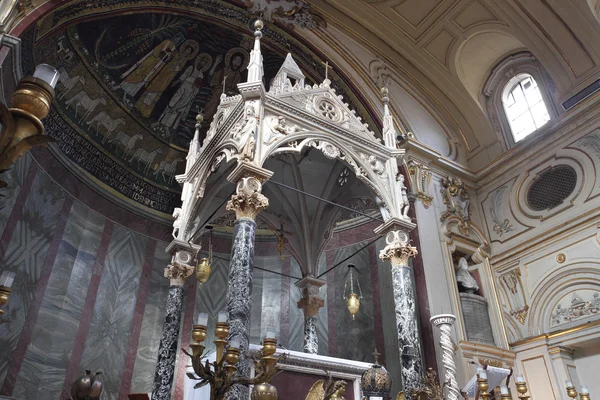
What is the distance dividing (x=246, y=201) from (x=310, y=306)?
150 inches

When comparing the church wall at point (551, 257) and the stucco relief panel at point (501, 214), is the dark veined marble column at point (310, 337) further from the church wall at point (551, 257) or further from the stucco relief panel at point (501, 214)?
the stucco relief panel at point (501, 214)

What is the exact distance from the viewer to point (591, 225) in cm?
862

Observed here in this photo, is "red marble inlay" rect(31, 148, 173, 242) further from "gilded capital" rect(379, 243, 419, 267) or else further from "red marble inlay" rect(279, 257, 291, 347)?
"gilded capital" rect(379, 243, 419, 267)

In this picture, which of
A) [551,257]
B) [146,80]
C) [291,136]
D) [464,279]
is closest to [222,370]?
[291,136]

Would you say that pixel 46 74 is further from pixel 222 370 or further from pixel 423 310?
pixel 423 310

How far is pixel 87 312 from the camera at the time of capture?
9711mm

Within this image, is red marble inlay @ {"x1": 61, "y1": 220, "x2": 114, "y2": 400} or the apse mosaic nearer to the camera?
red marble inlay @ {"x1": 61, "y1": 220, "x2": 114, "y2": 400}

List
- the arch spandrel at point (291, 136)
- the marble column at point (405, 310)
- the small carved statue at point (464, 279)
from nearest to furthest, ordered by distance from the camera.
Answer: the marble column at point (405, 310)
the arch spandrel at point (291, 136)
the small carved statue at point (464, 279)

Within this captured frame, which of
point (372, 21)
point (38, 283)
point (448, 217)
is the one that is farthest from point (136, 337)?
point (372, 21)

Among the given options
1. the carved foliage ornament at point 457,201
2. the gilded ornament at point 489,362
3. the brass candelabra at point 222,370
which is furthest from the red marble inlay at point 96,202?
the gilded ornament at point 489,362

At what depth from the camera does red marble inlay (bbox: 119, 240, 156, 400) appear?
9.75 metres

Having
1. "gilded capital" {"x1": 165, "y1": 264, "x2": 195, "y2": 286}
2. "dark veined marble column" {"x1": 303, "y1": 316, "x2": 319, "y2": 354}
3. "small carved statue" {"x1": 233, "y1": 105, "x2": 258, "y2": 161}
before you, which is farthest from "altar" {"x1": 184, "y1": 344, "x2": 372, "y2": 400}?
"small carved statue" {"x1": 233, "y1": 105, "x2": 258, "y2": 161}

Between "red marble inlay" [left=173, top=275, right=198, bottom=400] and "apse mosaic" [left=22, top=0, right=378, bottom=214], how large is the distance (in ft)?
6.96

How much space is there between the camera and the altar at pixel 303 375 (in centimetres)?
605
